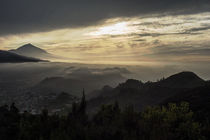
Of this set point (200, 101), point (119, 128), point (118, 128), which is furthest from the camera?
point (200, 101)

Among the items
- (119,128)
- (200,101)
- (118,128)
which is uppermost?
(200,101)

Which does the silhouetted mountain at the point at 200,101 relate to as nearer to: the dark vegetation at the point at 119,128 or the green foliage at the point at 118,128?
the dark vegetation at the point at 119,128

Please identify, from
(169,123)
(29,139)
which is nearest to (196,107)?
(169,123)

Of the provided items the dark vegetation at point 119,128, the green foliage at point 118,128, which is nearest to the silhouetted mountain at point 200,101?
the dark vegetation at point 119,128

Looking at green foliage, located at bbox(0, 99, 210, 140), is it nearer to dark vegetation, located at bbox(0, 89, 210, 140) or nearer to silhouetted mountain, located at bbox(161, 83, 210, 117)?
dark vegetation, located at bbox(0, 89, 210, 140)

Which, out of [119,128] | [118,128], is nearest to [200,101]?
[119,128]

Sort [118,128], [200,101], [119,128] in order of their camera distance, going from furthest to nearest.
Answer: [200,101], [119,128], [118,128]

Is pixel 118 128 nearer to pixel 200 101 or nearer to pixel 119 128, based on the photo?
pixel 119 128

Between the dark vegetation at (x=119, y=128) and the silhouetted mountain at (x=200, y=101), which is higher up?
the silhouetted mountain at (x=200, y=101)

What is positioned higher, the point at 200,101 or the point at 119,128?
the point at 200,101

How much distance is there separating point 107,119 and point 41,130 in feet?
131

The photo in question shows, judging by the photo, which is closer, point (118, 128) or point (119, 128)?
point (118, 128)

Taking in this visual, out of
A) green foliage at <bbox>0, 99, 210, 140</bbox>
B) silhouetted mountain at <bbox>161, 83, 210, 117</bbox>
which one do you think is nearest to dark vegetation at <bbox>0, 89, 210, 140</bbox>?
→ green foliage at <bbox>0, 99, 210, 140</bbox>

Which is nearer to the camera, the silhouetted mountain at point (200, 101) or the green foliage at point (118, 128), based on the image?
the green foliage at point (118, 128)
